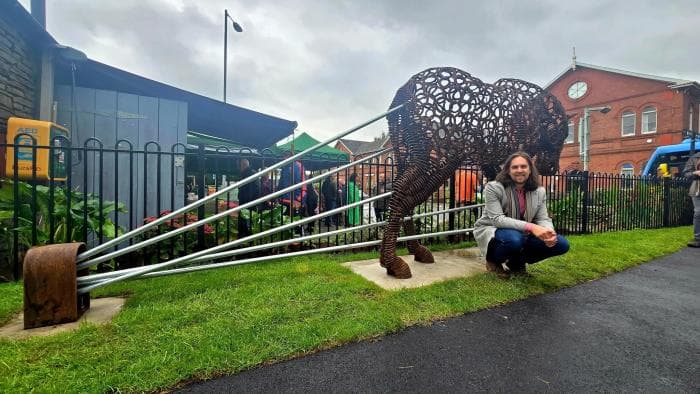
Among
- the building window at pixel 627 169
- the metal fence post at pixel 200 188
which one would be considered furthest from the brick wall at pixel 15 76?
the building window at pixel 627 169

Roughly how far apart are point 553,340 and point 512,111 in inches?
96.1

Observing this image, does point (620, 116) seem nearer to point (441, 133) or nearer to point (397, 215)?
point (441, 133)

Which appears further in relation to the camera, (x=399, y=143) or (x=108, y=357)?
(x=399, y=143)

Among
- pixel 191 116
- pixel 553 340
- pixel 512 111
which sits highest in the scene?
pixel 191 116

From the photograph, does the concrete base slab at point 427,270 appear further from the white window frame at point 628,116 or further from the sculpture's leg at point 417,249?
the white window frame at point 628,116

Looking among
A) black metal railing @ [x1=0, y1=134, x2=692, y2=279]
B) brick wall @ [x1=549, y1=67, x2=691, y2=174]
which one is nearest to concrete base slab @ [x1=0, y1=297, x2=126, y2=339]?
black metal railing @ [x1=0, y1=134, x2=692, y2=279]

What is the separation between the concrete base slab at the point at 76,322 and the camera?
2.02 m

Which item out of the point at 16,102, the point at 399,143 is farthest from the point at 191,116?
the point at 399,143

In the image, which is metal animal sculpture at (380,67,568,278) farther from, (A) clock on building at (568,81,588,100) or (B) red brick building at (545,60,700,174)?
(A) clock on building at (568,81,588,100)

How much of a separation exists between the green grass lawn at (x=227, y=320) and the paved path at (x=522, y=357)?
0.13m

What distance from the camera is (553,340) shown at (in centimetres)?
211

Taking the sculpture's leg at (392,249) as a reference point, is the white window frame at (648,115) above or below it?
above

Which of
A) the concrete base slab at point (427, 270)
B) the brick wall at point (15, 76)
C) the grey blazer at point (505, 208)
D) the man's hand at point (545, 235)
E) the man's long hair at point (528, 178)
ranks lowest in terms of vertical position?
the concrete base slab at point (427, 270)

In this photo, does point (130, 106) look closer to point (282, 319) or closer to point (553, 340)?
point (282, 319)
